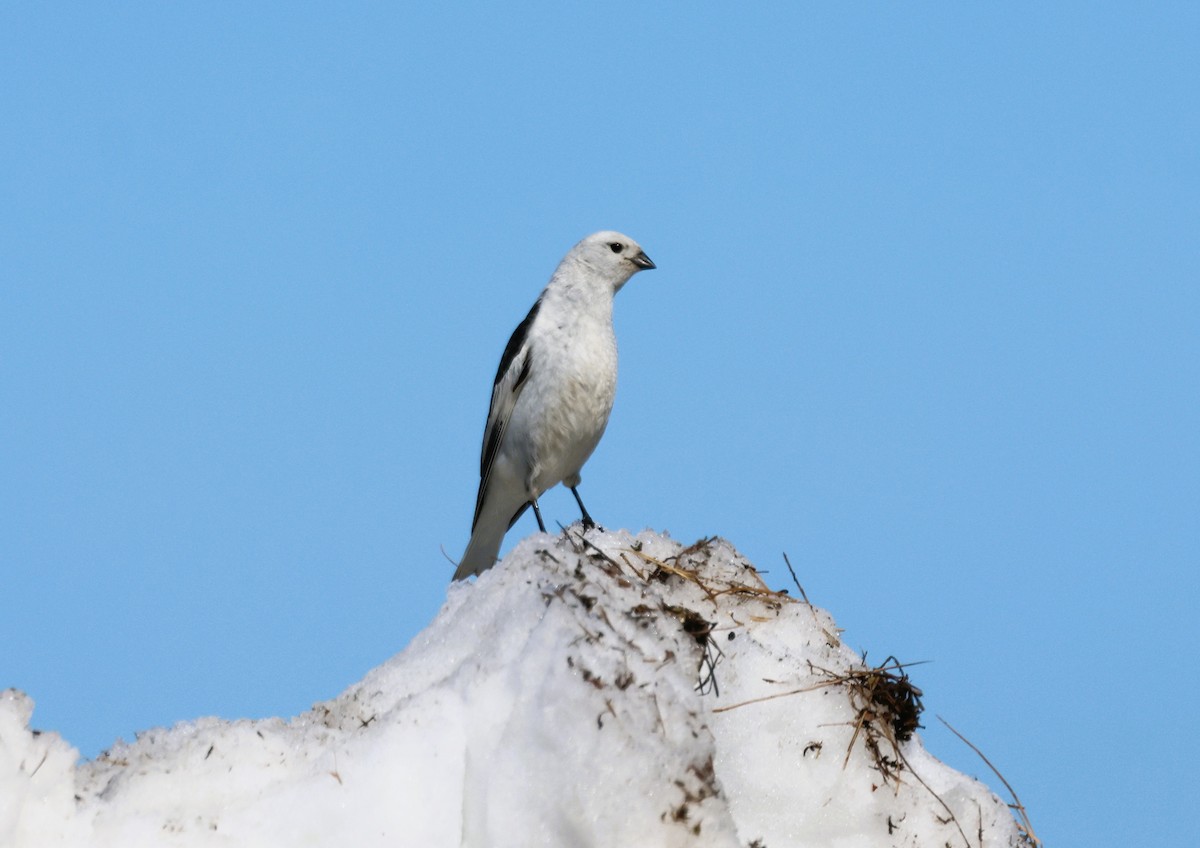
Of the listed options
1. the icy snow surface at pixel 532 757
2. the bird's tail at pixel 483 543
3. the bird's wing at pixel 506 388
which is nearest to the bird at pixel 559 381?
the bird's wing at pixel 506 388

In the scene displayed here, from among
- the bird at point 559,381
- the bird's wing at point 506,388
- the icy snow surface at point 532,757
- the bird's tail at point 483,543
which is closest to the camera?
the icy snow surface at point 532,757

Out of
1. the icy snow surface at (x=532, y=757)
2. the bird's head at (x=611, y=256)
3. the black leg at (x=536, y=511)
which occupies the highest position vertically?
the bird's head at (x=611, y=256)

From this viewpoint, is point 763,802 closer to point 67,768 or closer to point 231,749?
point 231,749

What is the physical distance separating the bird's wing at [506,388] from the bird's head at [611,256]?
430mm

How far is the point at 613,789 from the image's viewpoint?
11.3ft

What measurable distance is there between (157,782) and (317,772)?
1.56ft

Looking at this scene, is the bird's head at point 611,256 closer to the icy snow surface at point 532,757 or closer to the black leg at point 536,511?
the black leg at point 536,511

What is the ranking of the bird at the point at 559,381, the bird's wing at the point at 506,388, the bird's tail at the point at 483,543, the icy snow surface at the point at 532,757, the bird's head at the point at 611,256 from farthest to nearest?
1. the bird's tail at the point at 483,543
2. the bird's head at the point at 611,256
3. the bird's wing at the point at 506,388
4. the bird at the point at 559,381
5. the icy snow surface at the point at 532,757

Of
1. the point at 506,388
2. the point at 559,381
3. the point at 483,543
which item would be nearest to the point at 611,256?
the point at 559,381

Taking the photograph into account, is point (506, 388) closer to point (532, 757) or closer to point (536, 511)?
point (536, 511)

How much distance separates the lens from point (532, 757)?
11.4 feet

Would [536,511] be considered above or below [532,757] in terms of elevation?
above

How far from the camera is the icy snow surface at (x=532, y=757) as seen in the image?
3.45m

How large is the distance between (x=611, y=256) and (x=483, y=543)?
2303 millimetres
